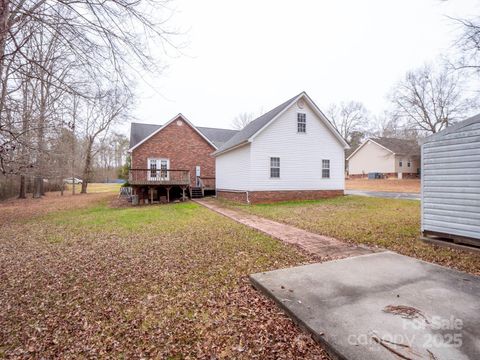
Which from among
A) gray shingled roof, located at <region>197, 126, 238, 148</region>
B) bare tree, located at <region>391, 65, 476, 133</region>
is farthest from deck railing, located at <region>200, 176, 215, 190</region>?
bare tree, located at <region>391, 65, 476, 133</region>

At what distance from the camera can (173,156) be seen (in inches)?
820

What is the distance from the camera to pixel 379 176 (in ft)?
118

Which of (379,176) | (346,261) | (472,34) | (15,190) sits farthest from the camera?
(379,176)

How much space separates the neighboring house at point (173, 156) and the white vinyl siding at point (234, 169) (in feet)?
7.62

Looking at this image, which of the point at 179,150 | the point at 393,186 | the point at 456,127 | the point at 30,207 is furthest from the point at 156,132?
the point at 393,186

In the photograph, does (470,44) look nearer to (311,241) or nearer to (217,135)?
(311,241)

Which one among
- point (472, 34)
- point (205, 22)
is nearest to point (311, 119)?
point (472, 34)

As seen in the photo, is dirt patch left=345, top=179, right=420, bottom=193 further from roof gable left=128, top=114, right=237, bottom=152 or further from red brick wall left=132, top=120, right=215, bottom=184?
red brick wall left=132, top=120, right=215, bottom=184

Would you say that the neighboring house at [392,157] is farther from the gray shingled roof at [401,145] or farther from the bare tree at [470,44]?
the bare tree at [470,44]

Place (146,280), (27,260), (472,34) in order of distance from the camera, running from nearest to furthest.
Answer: (146,280) < (27,260) < (472,34)

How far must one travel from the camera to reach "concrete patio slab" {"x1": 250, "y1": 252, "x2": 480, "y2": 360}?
2182mm

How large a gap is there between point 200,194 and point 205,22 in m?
16.6

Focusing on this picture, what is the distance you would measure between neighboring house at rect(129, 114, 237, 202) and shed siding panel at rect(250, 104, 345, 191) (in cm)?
669

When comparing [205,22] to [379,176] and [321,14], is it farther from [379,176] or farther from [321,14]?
[379,176]
